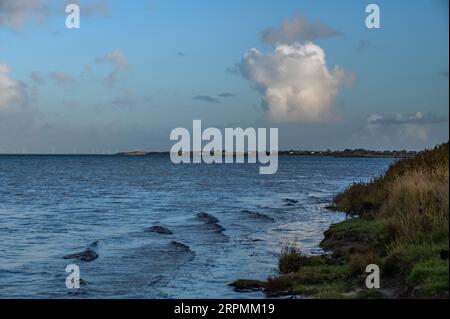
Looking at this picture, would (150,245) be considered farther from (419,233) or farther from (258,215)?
(419,233)

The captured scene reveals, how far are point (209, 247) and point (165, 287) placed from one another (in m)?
7.92

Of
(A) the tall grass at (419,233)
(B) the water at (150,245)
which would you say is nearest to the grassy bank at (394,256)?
(A) the tall grass at (419,233)

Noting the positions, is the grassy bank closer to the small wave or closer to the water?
the water

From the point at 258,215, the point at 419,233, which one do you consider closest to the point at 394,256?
the point at 419,233

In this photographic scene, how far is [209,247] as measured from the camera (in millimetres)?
24812

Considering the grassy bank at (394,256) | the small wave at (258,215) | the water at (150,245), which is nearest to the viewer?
the grassy bank at (394,256)

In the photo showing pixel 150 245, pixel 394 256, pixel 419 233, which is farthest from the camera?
pixel 150 245

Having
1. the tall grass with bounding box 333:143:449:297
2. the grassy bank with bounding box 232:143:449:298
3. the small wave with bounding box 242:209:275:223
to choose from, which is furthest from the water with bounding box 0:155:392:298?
the tall grass with bounding box 333:143:449:297

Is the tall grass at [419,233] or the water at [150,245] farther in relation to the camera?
the water at [150,245]

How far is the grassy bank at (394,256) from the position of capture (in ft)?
42.3

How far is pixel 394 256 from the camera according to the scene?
14.5 metres

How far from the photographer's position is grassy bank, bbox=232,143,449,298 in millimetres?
12883

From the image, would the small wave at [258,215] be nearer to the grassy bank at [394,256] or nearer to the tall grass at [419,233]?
the tall grass at [419,233]
